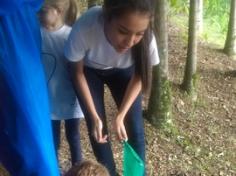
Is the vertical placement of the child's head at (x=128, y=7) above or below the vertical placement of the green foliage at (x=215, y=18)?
above

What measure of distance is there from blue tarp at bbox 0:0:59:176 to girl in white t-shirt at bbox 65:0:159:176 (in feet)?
1.73

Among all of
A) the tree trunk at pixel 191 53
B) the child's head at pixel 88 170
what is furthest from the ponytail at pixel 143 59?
the tree trunk at pixel 191 53

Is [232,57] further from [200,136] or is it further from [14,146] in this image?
[14,146]

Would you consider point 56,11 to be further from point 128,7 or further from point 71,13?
point 128,7

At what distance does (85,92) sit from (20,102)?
837 mm

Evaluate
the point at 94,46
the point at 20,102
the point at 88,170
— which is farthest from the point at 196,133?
the point at 20,102

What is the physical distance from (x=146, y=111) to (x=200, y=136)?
2.03ft

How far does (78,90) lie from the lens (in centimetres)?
228

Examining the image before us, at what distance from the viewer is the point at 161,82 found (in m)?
3.99

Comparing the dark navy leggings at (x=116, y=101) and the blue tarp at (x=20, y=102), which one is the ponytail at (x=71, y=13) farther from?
the blue tarp at (x=20, y=102)

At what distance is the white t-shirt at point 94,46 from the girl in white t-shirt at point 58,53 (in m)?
0.19

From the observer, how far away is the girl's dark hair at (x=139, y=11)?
1910mm

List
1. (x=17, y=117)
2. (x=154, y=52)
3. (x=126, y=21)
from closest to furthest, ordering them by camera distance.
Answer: (x=17, y=117) < (x=126, y=21) < (x=154, y=52)

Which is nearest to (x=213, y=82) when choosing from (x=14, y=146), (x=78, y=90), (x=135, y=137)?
(x=135, y=137)
